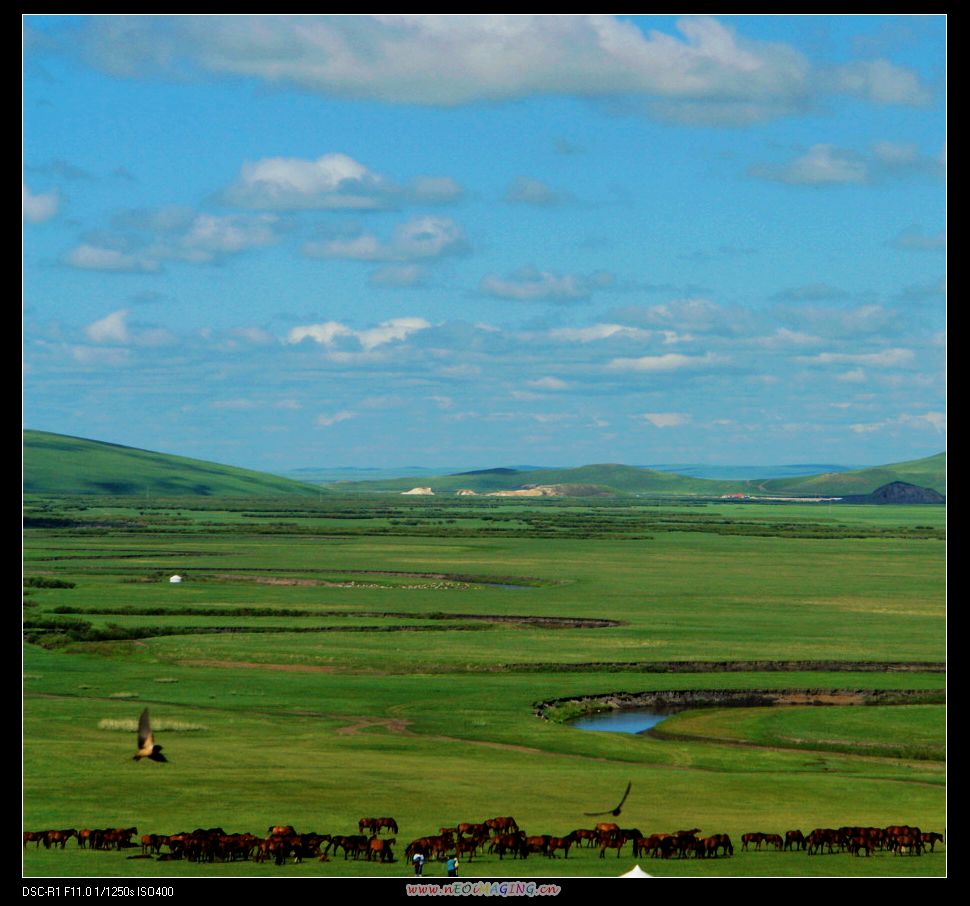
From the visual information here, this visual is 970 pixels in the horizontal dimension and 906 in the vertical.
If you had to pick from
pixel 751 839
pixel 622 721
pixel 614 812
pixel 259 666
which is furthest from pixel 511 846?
pixel 259 666

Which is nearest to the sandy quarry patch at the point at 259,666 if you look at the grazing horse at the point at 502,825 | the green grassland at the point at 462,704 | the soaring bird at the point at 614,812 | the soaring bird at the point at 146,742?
the green grassland at the point at 462,704

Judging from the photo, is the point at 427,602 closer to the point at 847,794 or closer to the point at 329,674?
the point at 329,674

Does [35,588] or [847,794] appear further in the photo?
[35,588]

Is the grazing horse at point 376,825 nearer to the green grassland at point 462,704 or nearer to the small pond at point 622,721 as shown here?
the green grassland at point 462,704
